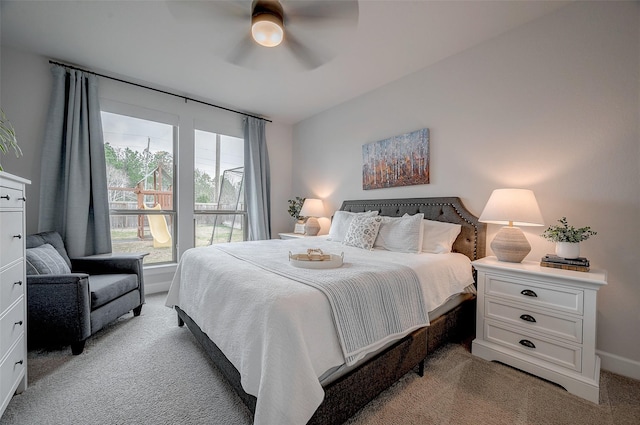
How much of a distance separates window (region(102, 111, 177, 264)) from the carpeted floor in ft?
5.64

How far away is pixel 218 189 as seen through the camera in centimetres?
427

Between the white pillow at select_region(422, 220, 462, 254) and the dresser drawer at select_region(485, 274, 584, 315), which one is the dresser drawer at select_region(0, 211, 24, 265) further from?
the dresser drawer at select_region(485, 274, 584, 315)

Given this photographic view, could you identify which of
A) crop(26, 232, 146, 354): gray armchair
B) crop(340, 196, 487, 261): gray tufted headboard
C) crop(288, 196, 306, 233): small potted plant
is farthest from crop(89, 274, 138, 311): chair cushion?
crop(340, 196, 487, 261): gray tufted headboard

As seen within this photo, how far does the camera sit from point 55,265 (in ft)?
7.20

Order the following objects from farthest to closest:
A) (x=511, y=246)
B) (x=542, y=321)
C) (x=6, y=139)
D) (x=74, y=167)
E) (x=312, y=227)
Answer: (x=312, y=227), (x=74, y=167), (x=511, y=246), (x=542, y=321), (x=6, y=139)

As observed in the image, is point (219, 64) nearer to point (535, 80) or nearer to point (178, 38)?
point (178, 38)

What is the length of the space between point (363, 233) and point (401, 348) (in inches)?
50.2

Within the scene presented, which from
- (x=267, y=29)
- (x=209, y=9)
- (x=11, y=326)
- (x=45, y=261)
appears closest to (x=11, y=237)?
(x=11, y=326)

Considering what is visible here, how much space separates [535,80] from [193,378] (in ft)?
11.6

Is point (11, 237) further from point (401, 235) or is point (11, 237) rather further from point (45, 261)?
point (401, 235)

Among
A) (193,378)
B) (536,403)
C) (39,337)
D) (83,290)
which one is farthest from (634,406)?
(39,337)

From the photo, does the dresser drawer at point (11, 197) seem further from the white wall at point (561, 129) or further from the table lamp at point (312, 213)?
the white wall at point (561, 129)

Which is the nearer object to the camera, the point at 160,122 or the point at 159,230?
the point at 160,122

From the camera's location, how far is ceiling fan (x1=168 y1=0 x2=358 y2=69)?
1.49 meters
